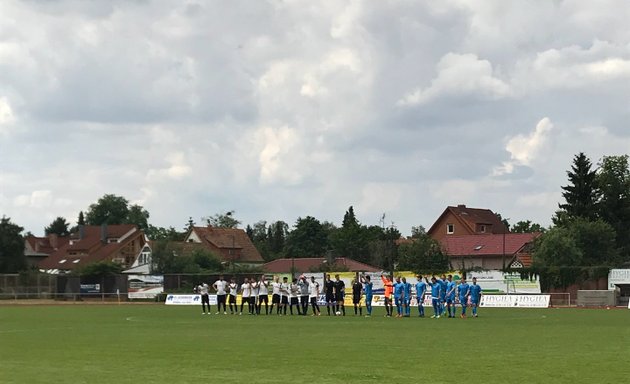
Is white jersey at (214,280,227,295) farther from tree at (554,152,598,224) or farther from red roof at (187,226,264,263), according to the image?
red roof at (187,226,264,263)

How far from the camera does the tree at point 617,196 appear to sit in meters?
89.8

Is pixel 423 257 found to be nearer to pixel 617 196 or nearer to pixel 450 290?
pixel 617 196

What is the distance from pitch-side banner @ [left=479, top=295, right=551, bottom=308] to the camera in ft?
179

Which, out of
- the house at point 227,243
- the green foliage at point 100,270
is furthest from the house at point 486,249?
the house at point 227,243

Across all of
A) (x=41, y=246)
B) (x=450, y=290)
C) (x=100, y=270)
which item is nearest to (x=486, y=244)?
(x=100, y=270)

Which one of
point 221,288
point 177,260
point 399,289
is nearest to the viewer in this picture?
point 399,289

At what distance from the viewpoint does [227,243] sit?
136625 millimetres

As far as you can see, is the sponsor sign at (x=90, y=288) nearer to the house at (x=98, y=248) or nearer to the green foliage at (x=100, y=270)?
the green foliage at (x=100, y=270)

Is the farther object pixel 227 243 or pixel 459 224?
pixel 227 243

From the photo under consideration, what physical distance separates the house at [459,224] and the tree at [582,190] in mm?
27340

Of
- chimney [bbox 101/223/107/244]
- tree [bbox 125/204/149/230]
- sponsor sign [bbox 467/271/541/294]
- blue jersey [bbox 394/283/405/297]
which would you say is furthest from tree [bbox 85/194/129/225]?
blue jersey [bbox 394/283/405/297]

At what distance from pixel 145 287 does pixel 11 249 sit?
34.7m

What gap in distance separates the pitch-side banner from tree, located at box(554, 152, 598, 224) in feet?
121

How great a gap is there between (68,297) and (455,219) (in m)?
58.5
